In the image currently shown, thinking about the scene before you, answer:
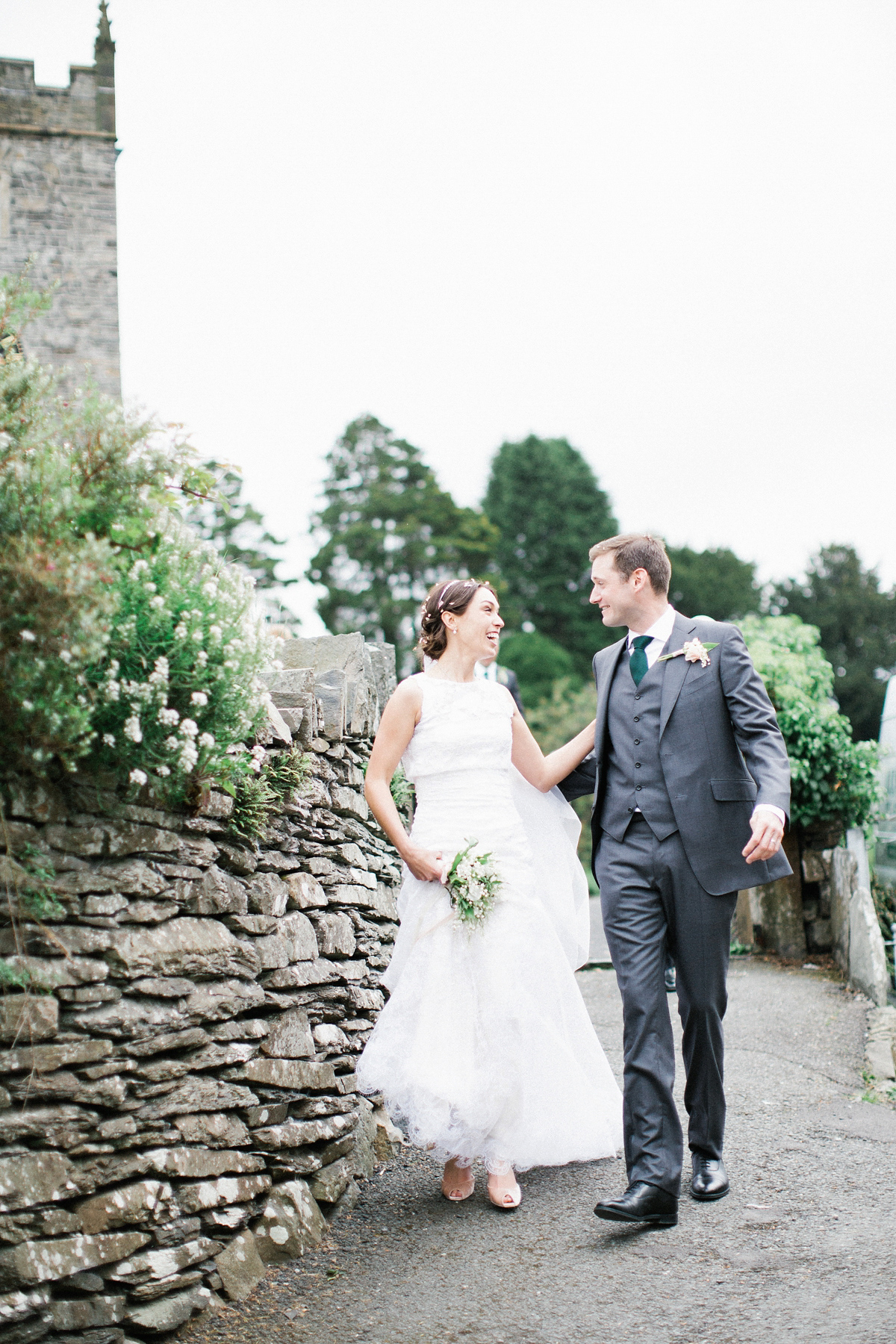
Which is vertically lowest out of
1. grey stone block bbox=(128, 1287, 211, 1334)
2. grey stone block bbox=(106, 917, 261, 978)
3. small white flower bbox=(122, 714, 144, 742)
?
grey stone block bbox=(128, 1287, 211, 1334)

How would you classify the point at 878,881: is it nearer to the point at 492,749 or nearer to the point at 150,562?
the point at 492,749

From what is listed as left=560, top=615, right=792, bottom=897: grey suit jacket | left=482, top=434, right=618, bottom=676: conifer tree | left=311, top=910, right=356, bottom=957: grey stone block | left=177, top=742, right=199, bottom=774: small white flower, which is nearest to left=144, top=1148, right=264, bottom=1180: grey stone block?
left=311, top=910, right=356, bottom=957: grey stone block

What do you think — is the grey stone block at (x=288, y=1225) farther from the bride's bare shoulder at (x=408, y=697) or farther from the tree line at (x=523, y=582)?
the tree line at (x=523, y=582)

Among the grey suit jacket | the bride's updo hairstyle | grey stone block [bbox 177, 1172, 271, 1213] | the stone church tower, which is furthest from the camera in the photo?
the stone church tower

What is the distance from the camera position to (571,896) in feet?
15.1

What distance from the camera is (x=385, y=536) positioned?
34.9m

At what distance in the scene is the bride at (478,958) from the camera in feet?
13.1

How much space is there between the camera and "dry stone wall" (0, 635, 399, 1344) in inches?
115

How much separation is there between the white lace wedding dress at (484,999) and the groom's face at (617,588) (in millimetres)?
593

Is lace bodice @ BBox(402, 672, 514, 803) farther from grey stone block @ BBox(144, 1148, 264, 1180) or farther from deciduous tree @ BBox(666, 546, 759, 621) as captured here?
deciduous tree @ BBox(666, 546, 759, 621)

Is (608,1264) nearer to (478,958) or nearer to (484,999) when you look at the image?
(484,999)

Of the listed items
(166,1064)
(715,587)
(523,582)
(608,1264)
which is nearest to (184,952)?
(166,1064)

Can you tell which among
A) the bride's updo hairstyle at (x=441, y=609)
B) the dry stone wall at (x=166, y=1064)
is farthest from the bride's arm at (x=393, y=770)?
the dry stone wall at (x=166, y=1064)

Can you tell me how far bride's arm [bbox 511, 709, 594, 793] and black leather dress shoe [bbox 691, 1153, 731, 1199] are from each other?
1547 mm
